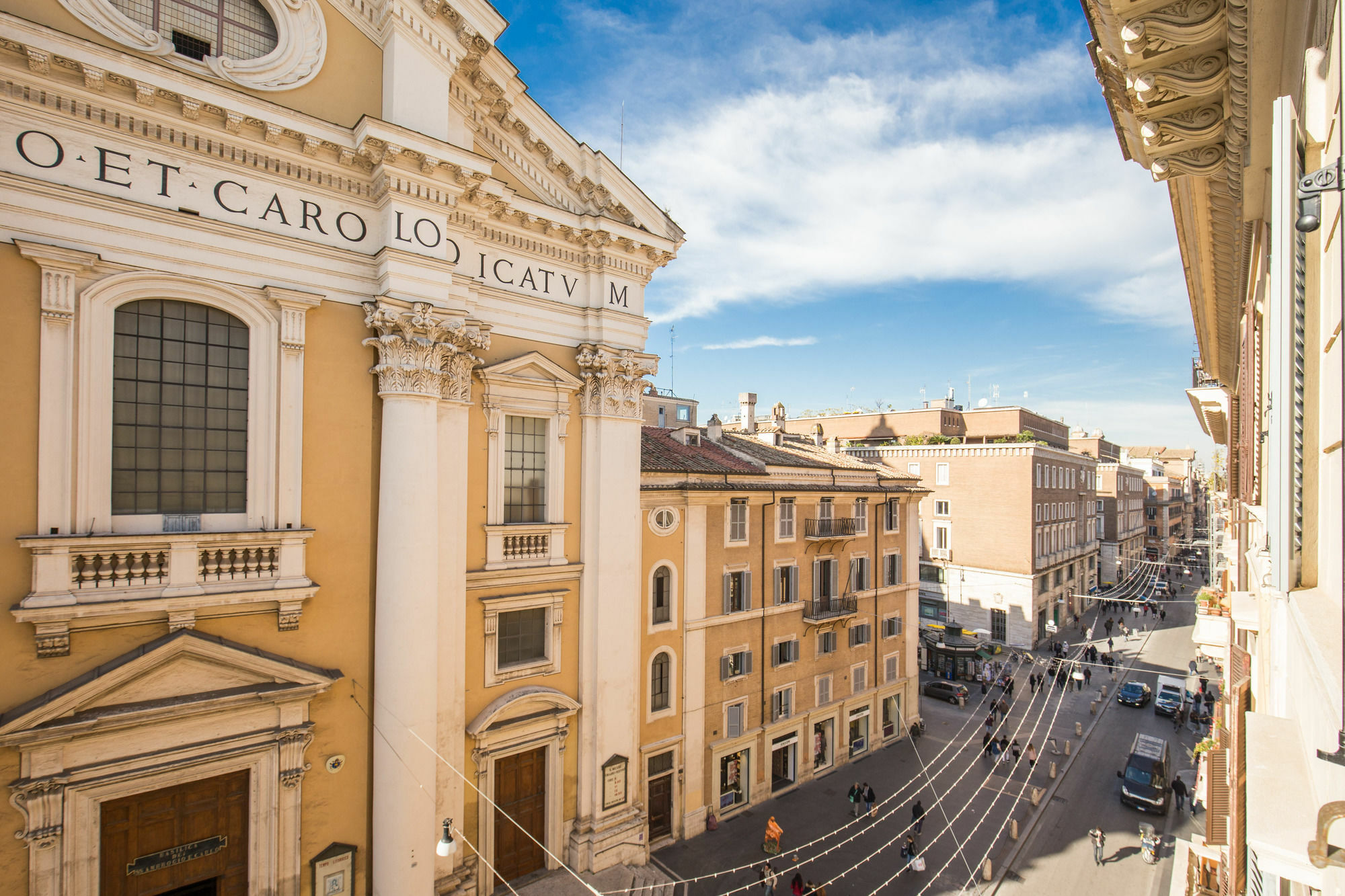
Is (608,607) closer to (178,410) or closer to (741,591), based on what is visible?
(741,591)

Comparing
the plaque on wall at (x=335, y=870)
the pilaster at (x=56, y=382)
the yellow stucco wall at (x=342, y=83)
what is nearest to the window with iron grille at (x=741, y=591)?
the plaque on wall at (x=335, y=870)

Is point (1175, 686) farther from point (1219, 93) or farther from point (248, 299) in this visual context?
point (248, 299)

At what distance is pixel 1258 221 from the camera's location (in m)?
5.96

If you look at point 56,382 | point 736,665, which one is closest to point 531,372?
point 56,382

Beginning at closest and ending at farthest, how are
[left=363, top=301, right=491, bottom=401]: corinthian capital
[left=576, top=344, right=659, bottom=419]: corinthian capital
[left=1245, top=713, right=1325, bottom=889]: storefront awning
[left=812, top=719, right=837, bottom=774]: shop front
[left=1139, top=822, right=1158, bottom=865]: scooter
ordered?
[left=1245, top=713, right=1325, bottom=889]: storefront awning < [left=363, top=301, right=491, bottom=401]: corinthian capital < [left=576, top=344, right=659, bottom=419]: corinthian capital < [left=1139, top=822, right=1158, bottom=865]: scooter < [left=812, top=719, right=837, bottom=774]: shop front

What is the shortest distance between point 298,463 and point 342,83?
6892mm

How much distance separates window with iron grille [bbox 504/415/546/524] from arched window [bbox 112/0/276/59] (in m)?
7.87

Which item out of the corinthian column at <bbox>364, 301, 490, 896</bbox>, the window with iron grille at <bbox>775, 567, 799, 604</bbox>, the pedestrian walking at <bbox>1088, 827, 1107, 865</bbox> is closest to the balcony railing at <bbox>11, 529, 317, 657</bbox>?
the corinthian column at <bbox>364, 301, 490, 896</bbox>

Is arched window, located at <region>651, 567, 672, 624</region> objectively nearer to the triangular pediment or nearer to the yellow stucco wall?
the triangular pediment

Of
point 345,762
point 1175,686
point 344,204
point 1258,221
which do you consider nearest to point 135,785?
point 345,762

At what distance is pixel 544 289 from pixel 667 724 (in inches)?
505

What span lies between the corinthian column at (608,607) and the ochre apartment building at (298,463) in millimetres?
80

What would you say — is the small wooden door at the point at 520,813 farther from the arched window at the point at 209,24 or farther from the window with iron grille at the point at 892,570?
the window with iron grille at the point at 892,570

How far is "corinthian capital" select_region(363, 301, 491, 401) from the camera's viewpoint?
1155 cm
